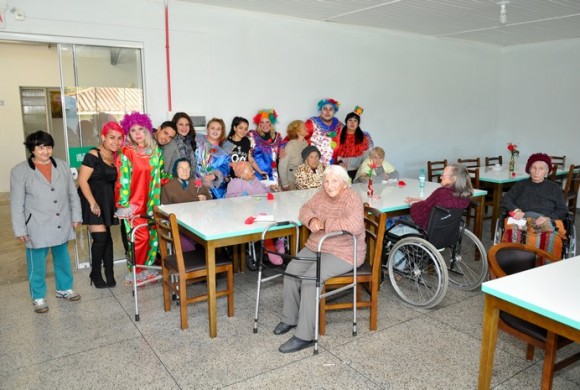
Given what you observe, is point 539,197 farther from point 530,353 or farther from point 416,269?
point 530,353

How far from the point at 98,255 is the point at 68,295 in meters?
0.41

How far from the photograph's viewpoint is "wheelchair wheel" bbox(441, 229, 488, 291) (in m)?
3.69

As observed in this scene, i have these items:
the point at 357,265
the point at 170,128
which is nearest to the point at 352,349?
the point at 357,265

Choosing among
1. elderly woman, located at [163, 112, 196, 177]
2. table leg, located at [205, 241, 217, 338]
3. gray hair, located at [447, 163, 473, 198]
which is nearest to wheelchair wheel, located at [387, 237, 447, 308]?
gray hair, located at [447, 163, 473, 198]

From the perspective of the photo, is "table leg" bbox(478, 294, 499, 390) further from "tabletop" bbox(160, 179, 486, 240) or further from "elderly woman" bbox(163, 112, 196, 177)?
"elderly woman" bbox(163, 112, 196, 177)

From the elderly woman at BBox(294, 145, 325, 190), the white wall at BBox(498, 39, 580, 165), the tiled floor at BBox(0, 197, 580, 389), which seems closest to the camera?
the tiled floor at BBox(0, 197, 580, 389)

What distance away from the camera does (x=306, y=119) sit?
5.80 metres

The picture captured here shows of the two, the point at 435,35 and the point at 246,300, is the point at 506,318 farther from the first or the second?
the point at 435,35

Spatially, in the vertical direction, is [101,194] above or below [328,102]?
below

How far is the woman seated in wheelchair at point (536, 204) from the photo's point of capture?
12.1ft

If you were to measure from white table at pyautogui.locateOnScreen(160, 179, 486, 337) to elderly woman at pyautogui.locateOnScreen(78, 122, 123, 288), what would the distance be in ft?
2.00

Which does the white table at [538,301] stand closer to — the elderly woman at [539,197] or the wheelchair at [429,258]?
the wheelchair at [429,258]

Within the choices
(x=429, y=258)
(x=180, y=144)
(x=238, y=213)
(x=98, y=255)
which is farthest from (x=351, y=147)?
(x=98, y=255)

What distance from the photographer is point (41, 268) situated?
345cm
